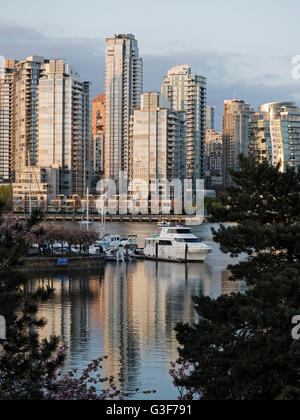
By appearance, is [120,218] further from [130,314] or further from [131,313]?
[130,314]

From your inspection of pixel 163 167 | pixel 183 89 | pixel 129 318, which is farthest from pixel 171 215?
pixel 129 318

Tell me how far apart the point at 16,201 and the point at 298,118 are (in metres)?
62.9

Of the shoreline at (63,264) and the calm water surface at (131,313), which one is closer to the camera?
the calm water surface at (131,313)

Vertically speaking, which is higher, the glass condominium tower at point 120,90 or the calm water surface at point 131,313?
the glass condominium tower at point 120,90

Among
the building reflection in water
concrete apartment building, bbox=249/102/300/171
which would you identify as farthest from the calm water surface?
concrete apartment building, bbox=249/102/300/171

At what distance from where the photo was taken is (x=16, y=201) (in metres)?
148

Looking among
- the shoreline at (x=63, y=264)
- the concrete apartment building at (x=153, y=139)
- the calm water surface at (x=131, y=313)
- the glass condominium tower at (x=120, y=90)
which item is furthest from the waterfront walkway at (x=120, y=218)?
the shoreline at (x=63, y=264)

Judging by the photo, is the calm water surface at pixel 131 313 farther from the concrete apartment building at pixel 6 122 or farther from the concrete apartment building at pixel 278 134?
the concrete apartment building at pixel 6 122

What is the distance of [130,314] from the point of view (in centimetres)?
3017

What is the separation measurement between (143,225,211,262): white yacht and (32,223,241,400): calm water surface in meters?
2.12

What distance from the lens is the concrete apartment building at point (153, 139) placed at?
151125 mm

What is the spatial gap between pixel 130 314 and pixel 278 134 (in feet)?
426

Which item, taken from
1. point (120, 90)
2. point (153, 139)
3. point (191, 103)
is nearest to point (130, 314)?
point (153, 139)

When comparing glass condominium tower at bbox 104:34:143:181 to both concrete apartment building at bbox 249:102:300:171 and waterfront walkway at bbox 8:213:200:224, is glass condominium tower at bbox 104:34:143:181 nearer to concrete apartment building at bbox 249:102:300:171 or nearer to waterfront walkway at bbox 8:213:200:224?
concrete apartment building at bbox 249:102:300:171
